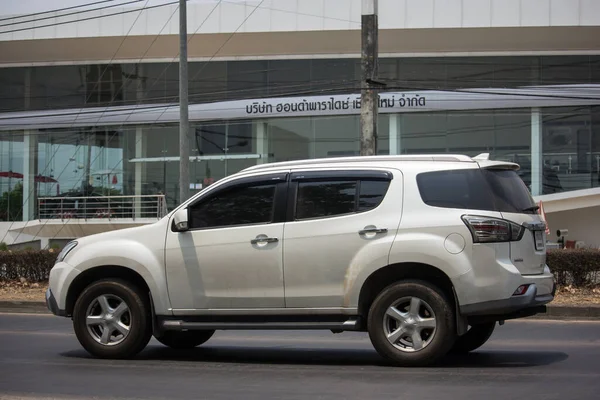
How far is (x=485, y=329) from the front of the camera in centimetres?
868

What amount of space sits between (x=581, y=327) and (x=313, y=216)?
18.2ft

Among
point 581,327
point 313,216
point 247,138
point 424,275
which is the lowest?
point 581,327

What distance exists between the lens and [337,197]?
8.12 meters

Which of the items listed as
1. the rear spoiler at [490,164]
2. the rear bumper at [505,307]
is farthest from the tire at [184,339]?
the rear spoiler at [490,164]

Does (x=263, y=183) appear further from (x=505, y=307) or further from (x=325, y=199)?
(x=505, y=307)

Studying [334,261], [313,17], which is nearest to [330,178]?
[334,261]

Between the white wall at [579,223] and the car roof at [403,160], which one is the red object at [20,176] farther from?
the car roof at [403,160]

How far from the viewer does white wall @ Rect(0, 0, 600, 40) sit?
3198 cm

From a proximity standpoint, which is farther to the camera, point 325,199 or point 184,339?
point 184,339

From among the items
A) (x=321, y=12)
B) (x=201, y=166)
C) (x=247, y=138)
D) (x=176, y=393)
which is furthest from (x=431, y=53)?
(x=176, y=393)

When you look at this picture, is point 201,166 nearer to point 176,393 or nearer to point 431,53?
point 431,53

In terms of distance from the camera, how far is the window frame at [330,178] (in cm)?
802

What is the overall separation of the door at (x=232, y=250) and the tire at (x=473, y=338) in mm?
2058

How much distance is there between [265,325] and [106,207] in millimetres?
29233
